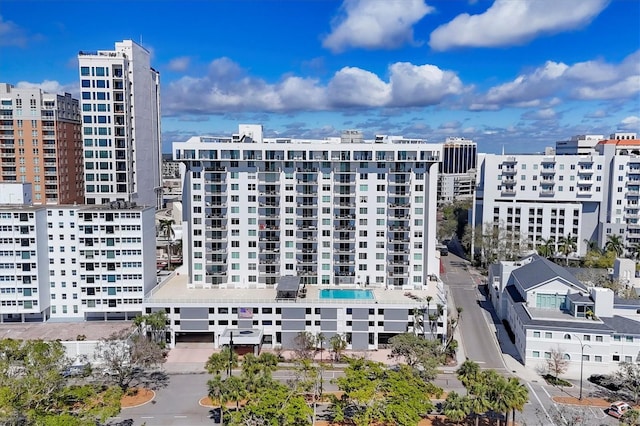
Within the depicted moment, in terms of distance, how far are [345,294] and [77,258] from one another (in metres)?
34.9

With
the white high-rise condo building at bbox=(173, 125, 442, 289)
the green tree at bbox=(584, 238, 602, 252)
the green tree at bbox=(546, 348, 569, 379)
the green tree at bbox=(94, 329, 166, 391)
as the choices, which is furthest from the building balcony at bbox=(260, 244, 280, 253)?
the green tree at bbox=(584, 238, 602, 252)

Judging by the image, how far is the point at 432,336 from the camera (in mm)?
60469

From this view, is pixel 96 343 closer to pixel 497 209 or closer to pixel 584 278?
pixel 584 278

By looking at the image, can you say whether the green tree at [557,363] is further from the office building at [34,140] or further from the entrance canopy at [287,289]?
the office building at [34,140]

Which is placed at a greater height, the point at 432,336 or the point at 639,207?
the point at 639,207

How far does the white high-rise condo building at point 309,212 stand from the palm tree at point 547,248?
121ft

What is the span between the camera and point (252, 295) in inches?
2586

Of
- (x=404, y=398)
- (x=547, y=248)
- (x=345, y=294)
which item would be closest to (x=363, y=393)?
(x=404, y=398)

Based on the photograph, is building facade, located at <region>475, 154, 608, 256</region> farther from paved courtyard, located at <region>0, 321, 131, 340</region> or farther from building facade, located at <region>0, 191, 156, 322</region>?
paved courtyard, located at <region>0, 321, 131, 340</region>

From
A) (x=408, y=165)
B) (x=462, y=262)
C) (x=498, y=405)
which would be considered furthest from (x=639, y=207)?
(x=498, y=405)

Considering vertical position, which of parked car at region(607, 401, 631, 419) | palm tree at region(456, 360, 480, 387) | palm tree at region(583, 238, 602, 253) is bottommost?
parked car at region(607, 401, 631, 419)

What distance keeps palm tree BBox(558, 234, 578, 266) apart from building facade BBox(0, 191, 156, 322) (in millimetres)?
75503

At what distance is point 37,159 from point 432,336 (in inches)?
3343

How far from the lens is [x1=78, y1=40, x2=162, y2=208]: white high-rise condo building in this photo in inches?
3236
